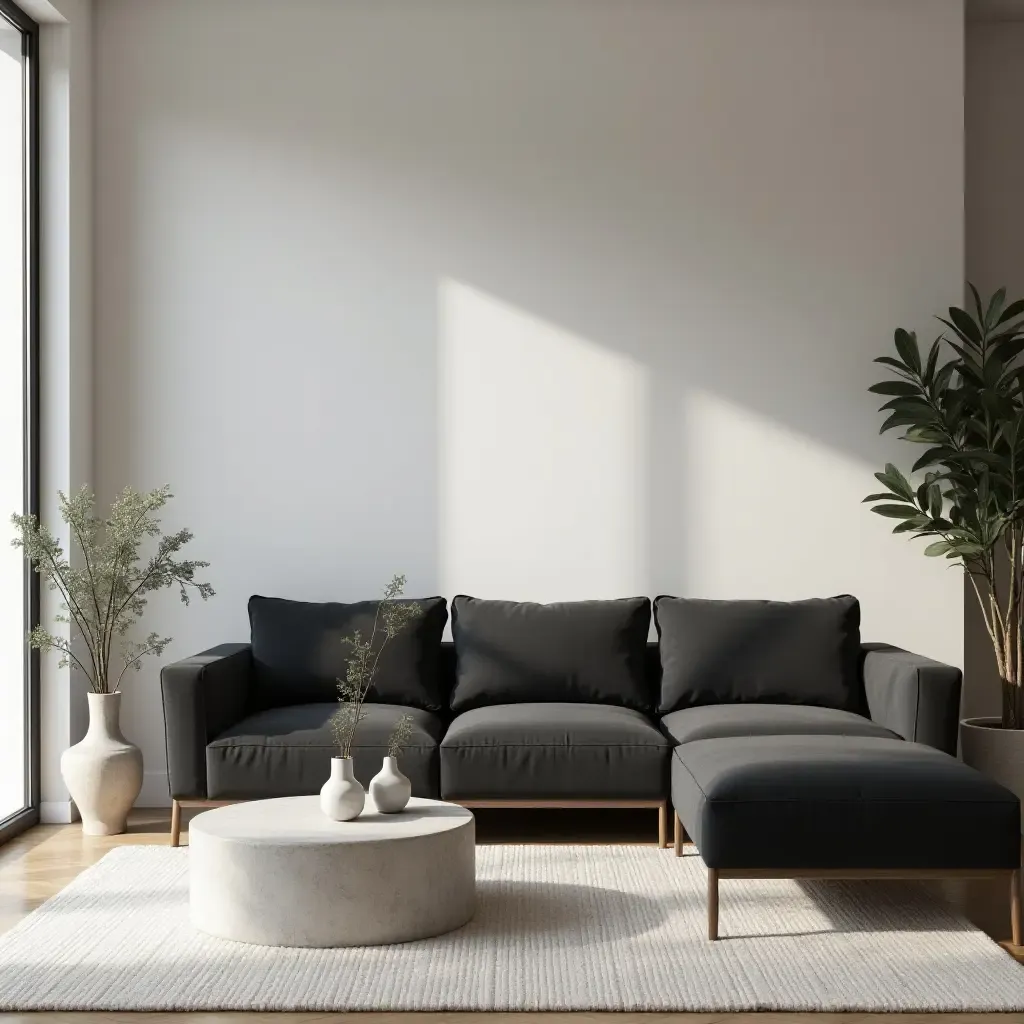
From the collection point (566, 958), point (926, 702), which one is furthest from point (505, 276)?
point (566, 958)

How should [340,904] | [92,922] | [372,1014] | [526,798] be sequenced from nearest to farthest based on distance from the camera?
[372,1014] → [340,904] → [92,922] → [526,798]

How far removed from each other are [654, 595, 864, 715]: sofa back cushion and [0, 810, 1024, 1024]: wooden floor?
1.83 ft

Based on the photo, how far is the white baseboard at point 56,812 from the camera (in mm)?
5234

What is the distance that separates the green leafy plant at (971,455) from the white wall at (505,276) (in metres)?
0.25

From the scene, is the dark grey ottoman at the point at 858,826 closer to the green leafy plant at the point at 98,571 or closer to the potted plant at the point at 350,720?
the potted plant at the point at 350,720

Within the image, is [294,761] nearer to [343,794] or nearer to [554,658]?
[343,794]

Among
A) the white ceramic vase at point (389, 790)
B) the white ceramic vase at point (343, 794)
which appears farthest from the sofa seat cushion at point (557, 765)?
the white ceramic vase at point (343, 794)

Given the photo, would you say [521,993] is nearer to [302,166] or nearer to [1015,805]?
[1015,805]

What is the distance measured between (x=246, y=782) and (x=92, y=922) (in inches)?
37.4

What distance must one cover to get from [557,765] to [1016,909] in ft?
5.22

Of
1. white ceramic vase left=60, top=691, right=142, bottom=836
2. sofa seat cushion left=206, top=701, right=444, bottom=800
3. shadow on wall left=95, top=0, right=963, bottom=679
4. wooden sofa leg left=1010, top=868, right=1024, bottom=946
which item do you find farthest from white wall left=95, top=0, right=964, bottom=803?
wooden sofa leg left=1010, top=868, right=1024, bottom=946

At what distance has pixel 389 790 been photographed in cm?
373

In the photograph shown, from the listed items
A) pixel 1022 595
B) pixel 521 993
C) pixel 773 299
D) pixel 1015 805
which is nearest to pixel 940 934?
pixel 1015 805

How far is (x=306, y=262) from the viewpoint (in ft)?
18.4
